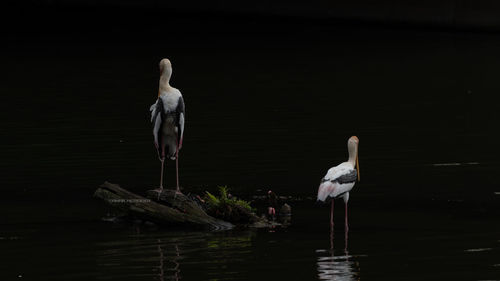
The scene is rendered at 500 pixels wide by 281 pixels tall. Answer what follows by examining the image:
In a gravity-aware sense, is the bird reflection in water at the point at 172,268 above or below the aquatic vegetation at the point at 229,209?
below

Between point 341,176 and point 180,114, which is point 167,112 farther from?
point 341,176

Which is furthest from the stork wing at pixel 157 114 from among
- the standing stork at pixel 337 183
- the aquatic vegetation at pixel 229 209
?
the standing stork at pixel 337 183

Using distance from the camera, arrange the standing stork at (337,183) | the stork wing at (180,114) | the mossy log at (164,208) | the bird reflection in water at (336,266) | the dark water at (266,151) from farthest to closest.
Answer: the stork wing at (180,114)
the mossy log at (164,208)
the standing stork at (337,183)
the dark water at (266,151)
the bird reflection in water at (336,266)

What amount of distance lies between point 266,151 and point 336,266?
10.7 meters

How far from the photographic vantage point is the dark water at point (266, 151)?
16.9m

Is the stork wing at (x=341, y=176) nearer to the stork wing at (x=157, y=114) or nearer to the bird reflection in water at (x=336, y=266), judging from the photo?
the bird reflection in water at (x=336, y=266)

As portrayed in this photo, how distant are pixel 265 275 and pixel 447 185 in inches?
288

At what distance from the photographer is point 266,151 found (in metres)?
26.9

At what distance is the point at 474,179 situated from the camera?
75.9 feet

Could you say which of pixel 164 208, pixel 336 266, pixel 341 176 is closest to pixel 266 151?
pixel 164 208

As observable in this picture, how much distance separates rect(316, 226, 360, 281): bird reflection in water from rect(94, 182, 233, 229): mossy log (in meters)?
2.18

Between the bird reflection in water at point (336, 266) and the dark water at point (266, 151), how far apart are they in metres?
0.04

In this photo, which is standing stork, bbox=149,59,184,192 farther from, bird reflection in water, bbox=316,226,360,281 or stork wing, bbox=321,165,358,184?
bird reflection in water, bbox=316,226,360,281

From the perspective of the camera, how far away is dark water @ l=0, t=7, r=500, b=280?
16.9 metres
